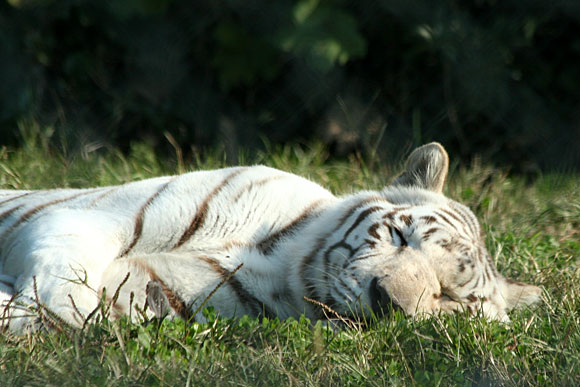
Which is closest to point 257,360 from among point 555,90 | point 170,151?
point 170,151

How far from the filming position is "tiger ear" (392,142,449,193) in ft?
6.88

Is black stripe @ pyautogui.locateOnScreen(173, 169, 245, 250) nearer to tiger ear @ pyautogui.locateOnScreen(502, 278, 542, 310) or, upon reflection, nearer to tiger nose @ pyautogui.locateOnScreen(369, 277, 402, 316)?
tiger nose @ pyautogui.locateOnScreen(369, 277, 402, 316)

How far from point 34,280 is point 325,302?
704mm

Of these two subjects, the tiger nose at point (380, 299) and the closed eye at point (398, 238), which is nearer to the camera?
the tiger nose at point (380, 299)

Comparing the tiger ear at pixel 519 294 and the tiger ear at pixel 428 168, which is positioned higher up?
the tiger ear at pixel 428 168

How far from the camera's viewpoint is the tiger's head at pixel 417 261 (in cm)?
168

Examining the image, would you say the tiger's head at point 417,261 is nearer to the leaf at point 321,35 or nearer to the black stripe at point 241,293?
the black stripe at point 241,293

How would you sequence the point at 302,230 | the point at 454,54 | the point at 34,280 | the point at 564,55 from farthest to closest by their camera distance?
the point at 564,55, the point at 454,54, the point at 302,230, the point at 34,280

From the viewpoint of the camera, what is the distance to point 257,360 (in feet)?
4.41

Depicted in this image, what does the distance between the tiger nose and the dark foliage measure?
172cm

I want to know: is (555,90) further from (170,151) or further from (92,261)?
(92,261)

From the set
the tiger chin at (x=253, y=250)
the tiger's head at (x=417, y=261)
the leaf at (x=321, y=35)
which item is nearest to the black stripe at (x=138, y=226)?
the tiger chin at (x=253, y=250)

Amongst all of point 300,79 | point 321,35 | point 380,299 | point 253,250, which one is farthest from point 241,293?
point 300,79

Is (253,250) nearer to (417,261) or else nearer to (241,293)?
(241,293)
